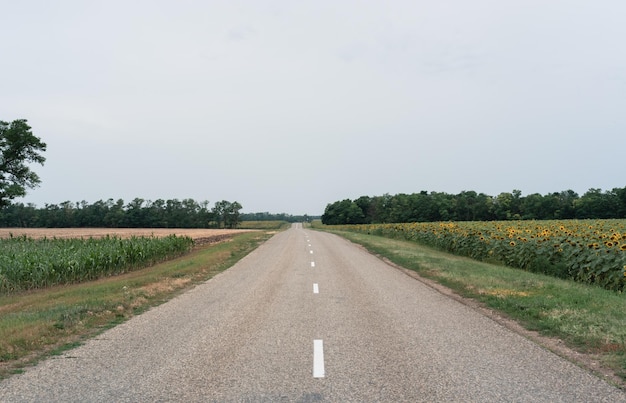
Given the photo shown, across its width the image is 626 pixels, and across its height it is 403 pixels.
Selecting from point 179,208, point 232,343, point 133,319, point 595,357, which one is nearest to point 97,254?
point 133,319

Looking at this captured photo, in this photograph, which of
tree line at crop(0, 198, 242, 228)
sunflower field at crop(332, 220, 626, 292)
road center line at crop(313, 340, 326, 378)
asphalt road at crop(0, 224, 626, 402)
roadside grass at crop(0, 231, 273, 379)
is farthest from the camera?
tree line at crop(0, 198, 242, 228)

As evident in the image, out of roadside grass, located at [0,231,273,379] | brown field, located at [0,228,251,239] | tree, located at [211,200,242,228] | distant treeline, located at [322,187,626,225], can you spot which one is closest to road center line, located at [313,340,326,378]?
roadside grass, located at [0,231,273,379]

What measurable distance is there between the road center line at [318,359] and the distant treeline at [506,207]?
84407 mm

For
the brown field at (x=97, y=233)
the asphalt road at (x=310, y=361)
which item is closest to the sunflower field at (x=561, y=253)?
the asphalt road at (x=310, y=361)

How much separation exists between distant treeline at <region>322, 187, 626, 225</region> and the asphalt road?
268 feet

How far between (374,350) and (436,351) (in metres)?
0.94

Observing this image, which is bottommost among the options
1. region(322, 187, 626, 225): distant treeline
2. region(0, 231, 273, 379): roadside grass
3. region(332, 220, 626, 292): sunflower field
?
region(0, 231, 273, 379): roadside grass

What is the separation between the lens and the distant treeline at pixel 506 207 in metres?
78.5

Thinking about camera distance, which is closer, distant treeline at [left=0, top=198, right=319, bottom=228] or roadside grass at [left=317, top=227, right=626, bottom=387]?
roadside grass at [left=317, top=227, right=626, bottom=387]

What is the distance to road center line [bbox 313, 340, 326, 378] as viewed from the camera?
230 inches

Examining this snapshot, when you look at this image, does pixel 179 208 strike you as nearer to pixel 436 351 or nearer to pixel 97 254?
pixel 97 254

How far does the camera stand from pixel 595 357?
21.6 ft

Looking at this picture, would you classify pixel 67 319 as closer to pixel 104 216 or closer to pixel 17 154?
pixel 17 154

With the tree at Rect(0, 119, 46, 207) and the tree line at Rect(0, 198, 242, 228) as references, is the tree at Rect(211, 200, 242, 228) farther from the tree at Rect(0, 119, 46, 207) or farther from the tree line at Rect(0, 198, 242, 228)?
the tree at Rect(0, 119, 46, 207)
